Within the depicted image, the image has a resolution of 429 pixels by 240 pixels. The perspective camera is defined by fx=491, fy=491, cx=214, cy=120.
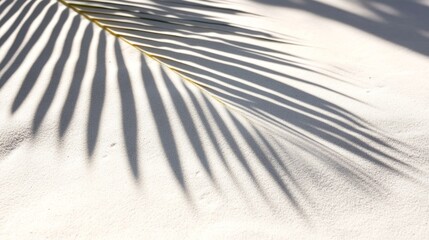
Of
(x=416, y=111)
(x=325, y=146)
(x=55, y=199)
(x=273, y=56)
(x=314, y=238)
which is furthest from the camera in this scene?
(x=273, y=56)

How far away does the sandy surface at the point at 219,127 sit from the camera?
127 cm

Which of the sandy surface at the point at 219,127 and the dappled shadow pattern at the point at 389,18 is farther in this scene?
the dappled shadow pattern at the point at 389,18

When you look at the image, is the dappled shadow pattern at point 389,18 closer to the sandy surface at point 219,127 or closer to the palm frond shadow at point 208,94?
the sandy surface at point 219,127

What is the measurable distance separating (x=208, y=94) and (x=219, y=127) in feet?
0.51

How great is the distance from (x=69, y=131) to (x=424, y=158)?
1.06 meters

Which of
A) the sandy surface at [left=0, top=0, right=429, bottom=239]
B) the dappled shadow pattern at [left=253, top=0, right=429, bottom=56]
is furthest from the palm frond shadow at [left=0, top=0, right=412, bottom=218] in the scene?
the dappled shadow pattern at [left=253, top=0, right=429, bottom=56]

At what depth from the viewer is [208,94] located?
5.32 feet

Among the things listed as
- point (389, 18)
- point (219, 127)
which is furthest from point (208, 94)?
point (389, 18)

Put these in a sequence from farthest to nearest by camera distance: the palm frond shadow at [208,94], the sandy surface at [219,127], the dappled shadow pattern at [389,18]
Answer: the dappled shadow pattern at [389,18], the palm frond shadow at [208,94], the sandy surface at [219,127]

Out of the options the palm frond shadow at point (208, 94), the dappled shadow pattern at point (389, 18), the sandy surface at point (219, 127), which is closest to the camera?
the sandy surface at point (219, 127)

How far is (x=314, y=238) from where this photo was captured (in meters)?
1.20

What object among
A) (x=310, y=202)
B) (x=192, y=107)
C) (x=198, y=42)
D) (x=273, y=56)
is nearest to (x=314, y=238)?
(x=310, y=202)

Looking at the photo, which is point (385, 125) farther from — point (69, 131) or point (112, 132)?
point (69, 131)

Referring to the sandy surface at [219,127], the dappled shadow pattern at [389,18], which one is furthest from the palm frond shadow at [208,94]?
the dappled shadow pattern at [389,18]
